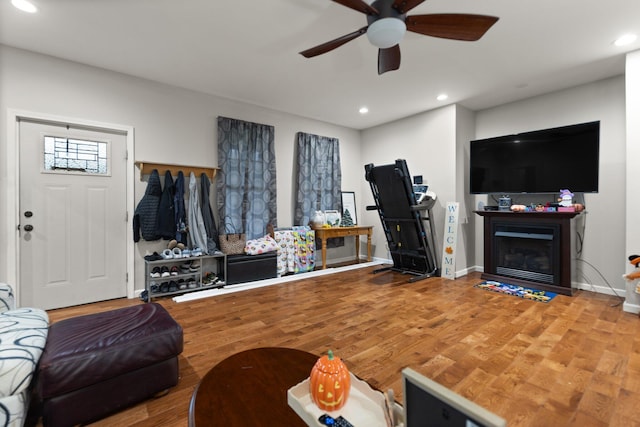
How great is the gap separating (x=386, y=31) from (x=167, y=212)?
3.25 m

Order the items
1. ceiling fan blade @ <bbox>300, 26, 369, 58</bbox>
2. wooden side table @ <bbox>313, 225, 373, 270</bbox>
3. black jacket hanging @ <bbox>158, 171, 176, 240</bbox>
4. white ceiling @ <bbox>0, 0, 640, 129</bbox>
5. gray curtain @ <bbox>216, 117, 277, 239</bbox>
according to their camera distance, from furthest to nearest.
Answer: wooden side table @ <bbox>313, 225, 373, 270</bbox> < gray curtain @ <bbox>216, 117, 277, 239</bbox> < black jacket hanging @ <bbox>158, 171, 176, 240</bbox> < white ceiling @ <bbox>0, 0, 640, 129</bbox> < ceiling fan blade @ <bbox>300, 26, 369, 58</bbox>

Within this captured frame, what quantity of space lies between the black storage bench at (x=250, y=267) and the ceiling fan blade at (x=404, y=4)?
11.2ft

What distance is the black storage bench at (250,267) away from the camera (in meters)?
4.00

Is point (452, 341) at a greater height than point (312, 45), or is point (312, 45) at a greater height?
point (312, 45)

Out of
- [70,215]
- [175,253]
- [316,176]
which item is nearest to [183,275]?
[175,253]

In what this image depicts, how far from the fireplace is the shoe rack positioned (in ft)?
13.2

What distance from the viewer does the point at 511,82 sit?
3719mm

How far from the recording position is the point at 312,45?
2879mm

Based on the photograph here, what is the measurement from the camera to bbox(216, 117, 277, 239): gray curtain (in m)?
4.19

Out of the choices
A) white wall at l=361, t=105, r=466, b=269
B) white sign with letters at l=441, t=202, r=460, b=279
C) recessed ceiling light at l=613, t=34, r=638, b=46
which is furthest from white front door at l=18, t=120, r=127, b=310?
recessed ceiling light at l=613, t=34, r=638, b=46

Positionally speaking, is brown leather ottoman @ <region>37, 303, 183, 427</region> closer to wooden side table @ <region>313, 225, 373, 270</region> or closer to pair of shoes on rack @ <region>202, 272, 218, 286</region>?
pair of shoes on rack @ <region>202, 272, 218, 286</region>

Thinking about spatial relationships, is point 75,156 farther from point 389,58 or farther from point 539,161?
point 539,161

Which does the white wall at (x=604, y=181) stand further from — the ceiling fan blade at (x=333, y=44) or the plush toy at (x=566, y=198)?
the ceiling fan blade at (x=333, y=44)

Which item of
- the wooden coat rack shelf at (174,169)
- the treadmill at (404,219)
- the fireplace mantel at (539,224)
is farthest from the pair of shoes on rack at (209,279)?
the fireplace mantel at (539,224)
